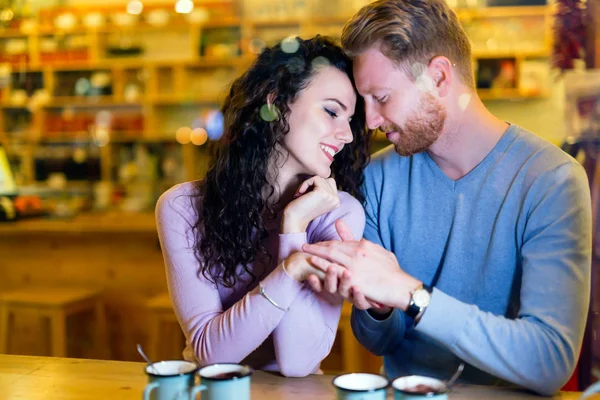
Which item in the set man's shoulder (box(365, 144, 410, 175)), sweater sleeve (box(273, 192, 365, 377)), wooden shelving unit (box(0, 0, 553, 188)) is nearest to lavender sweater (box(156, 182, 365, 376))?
sweater sleeve (box(273, 192, 365, 377))

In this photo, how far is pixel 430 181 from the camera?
1.55 m

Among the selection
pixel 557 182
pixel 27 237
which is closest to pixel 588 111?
pixel 557 182

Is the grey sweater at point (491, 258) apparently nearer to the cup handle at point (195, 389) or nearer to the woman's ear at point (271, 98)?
the woman's ear at point (271, 98)

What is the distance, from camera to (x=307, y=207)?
141 centimetres

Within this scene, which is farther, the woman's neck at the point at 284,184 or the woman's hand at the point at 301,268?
the woman's neck at the point at 284,184

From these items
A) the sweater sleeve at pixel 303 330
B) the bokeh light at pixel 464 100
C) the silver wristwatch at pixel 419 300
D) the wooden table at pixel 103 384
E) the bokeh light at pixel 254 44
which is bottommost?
the wooden table at pixel 103 384

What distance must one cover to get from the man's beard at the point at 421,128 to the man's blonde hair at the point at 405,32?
3.1 inches

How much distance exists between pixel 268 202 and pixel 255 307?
357 millimetres

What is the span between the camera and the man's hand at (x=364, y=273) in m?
1.23

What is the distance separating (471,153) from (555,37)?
48 cm

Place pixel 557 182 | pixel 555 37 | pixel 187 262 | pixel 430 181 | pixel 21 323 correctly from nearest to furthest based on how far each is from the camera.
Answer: pixel 557 182 → pixel 187 262 → pixel 430 181 → pixel 555 37 → pixel 21 323

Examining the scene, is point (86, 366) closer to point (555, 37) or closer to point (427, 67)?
point (427, 67)

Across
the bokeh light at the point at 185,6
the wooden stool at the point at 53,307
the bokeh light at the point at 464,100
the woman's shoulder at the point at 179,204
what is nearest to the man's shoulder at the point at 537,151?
the bokeh light at the point at 464,100

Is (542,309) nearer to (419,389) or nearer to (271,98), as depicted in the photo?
(419,389)
